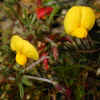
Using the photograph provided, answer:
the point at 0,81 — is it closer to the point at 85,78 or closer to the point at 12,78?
the point at 12,78

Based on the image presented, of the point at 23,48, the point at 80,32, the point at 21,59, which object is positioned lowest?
the point at 21,59

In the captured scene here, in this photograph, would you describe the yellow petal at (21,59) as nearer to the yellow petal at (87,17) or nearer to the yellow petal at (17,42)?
the yellow petal at (17,42)

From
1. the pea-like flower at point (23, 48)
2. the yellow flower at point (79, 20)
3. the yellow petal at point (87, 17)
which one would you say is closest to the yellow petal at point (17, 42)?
the pea-like flower at point (23, 48)

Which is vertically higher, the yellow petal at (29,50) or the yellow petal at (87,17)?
the yellow petal at (87,17)

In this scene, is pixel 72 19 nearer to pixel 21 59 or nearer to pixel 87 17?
pixel 87 17

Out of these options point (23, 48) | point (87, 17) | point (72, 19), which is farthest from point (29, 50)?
point (87, 17)

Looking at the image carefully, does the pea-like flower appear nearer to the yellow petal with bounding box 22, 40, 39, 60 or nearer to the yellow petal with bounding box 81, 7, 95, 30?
the yellow petal with bounding box 22, 40, 39, 60

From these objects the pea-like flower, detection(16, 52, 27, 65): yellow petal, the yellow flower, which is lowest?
detection(16, 52, 27, 65): yellow petal

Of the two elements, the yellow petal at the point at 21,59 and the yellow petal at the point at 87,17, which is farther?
the yellow petal at the point at 21,59

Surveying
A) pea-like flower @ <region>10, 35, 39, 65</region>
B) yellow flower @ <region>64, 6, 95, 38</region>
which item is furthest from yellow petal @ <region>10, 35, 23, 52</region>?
yellow flower @ <region>64, 6, 95, 38</region>
